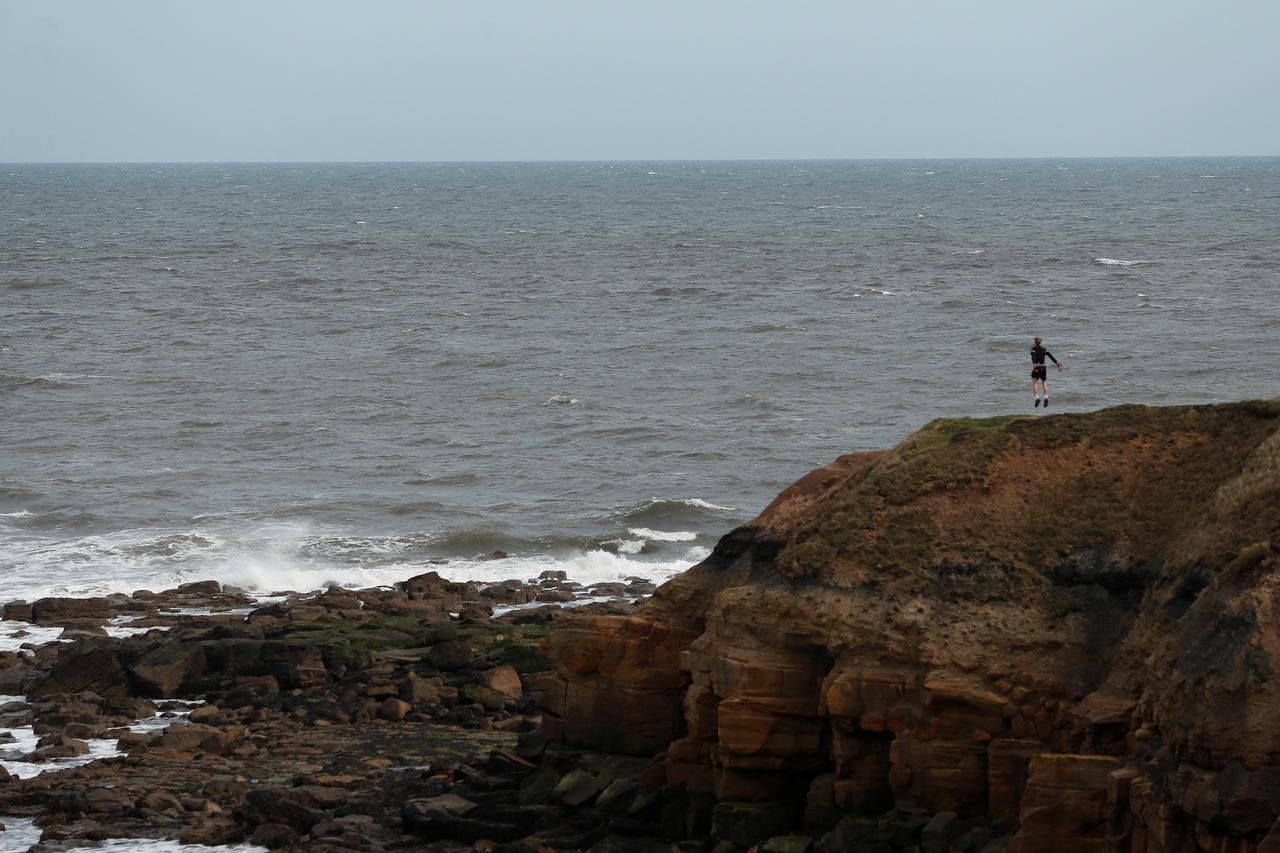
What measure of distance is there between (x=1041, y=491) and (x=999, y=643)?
84.9 inches

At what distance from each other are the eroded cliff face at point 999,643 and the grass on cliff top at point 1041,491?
25 mm

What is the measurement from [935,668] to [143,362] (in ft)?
174

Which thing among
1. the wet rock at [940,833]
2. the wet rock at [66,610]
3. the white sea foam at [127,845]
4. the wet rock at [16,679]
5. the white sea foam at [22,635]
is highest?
the wet rock at [940,833]

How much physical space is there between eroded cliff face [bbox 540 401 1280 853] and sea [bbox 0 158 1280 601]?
17.4m

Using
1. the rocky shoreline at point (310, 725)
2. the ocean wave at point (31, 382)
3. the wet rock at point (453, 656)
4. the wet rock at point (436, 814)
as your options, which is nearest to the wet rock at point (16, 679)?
the rocky shoreline at point (310, 725)

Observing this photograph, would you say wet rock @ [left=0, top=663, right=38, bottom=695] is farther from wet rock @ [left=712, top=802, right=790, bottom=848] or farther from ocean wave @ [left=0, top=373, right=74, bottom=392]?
ocean wave @ [left=0, top=373, right=74, bottom=392]

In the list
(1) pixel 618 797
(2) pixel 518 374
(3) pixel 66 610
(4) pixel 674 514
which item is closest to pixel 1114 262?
(2) pixel 518 374

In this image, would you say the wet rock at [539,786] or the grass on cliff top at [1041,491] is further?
the wet rock at [539,786]

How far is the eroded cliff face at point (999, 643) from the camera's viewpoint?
14250mm

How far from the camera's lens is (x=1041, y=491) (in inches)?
704

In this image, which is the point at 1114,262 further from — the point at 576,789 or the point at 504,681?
the point at 576,789

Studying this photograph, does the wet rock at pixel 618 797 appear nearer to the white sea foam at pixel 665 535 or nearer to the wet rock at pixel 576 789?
the wet rock at pixel 576 789

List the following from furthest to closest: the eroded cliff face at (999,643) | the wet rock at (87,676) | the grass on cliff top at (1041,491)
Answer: the wet rock at (87,676), the grass on cliff top at (1041,491), the eroded cliff face at (999,643)

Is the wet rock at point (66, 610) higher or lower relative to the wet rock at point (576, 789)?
lower
